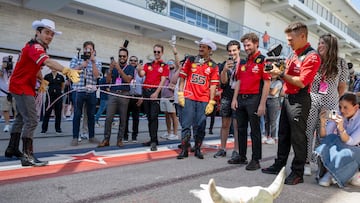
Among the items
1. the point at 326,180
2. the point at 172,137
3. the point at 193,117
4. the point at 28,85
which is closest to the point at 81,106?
the point at 28,85

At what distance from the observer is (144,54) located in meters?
15.3

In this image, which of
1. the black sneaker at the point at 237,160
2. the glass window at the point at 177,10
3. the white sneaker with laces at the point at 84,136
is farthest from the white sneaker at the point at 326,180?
the glass window at the point at 177,10

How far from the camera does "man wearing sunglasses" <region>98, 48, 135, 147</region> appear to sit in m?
5.53

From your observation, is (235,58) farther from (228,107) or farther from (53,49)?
(53,49)

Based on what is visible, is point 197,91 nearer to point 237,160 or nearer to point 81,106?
point 237,160

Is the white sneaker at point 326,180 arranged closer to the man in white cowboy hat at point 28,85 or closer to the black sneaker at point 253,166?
the black sneaker at point 253,166

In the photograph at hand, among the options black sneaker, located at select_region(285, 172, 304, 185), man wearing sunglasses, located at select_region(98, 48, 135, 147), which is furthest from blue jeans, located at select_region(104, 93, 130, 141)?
black sneaker, located at select_region(285, 172, 304, 185)

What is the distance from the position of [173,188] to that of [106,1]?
1010cm

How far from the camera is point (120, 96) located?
5566 millimetres

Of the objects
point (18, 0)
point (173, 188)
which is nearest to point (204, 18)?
point (18, 0)

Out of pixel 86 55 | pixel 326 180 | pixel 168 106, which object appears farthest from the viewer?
pixel 168 106

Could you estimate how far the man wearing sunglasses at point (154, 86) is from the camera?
212 inches

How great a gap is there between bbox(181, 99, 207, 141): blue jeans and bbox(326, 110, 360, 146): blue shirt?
6.12ft

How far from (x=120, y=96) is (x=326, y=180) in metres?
3.72
